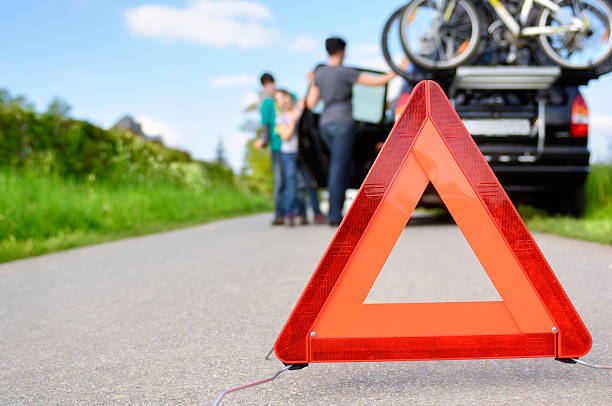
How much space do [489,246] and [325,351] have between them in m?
0.64

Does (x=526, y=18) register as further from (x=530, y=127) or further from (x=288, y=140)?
(x=288, y=140)

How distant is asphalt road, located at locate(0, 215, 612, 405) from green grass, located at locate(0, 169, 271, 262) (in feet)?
4.88

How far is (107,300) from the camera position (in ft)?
13.1

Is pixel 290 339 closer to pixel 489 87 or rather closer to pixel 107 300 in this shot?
pixel 107 300

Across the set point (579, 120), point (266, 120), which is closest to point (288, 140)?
point (266, 120)

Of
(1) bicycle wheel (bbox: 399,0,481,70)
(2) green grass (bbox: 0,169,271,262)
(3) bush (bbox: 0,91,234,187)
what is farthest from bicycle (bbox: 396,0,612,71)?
(3) bush (bbox: 0,91,234,187)

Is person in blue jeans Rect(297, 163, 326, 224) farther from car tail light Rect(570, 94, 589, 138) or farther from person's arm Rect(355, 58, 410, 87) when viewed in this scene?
car tail light Rect(570, 94, 589, 138)

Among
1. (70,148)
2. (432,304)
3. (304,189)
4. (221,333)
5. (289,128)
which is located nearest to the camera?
(432,304)

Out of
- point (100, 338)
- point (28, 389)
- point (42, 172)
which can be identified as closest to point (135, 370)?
A: point (28, 389)

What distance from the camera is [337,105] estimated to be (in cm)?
779

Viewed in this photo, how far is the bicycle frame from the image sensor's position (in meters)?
6.95

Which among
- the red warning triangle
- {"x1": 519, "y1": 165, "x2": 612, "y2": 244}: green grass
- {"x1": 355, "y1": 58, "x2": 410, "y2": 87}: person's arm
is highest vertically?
{"x1": 355, "y1": 58, "x2": 410, "y2": 87}: person's arm

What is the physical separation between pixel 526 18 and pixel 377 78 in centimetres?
179

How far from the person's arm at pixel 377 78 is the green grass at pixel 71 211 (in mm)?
3767
